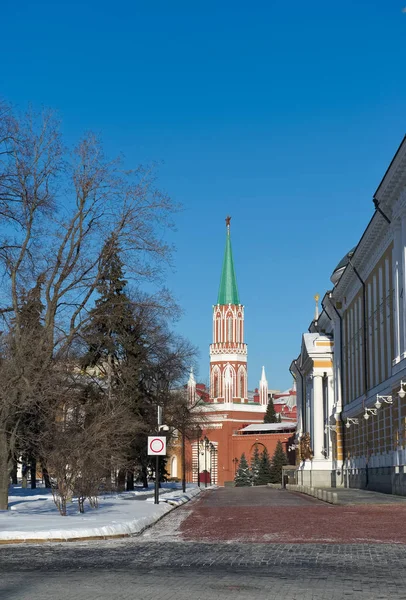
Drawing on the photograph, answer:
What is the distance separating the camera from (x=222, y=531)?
17422 mm

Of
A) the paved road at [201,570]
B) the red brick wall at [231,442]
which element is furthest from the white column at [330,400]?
the red brick wall at [231,442]

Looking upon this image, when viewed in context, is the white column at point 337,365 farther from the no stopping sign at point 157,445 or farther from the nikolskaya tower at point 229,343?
the nikolskaya tower at point 229,343

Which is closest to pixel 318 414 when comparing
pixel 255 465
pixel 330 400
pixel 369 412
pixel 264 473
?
pixel 330 400

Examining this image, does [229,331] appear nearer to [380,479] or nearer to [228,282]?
[228,282]

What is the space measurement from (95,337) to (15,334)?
9.18 feet

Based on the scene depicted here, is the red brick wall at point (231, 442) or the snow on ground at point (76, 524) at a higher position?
the red brick wall at point (231, 442)

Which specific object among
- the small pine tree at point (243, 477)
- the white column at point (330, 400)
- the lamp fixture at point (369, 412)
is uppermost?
the white column at point (330, 400)

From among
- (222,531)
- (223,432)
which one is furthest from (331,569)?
(223,432)

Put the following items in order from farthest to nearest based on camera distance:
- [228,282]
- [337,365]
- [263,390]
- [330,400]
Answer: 1. [263,390]
2. [228,282]
3. [330,400]
4. [337,365]

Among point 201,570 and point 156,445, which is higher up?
point 156,445

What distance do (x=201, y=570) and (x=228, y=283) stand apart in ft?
471

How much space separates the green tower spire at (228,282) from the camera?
6019 inches

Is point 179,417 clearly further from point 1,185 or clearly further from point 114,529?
point 114,529

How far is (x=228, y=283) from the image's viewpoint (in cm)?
15412
